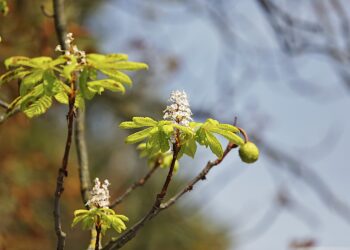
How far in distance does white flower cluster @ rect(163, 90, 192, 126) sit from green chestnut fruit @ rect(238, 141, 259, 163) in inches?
7.9

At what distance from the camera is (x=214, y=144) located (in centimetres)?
139

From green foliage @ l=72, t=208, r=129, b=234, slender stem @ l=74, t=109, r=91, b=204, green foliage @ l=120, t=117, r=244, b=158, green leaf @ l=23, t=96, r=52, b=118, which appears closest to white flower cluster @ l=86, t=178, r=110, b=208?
green foliage @ l=72, t=208, r=129, b=234

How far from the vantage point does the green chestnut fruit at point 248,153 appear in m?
1.47

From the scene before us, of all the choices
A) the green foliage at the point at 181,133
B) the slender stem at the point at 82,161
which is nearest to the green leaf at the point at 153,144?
A: the green foliage at the point at 181,133

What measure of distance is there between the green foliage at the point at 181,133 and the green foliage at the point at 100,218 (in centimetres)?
18

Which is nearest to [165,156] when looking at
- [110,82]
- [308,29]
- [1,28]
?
[110,82]

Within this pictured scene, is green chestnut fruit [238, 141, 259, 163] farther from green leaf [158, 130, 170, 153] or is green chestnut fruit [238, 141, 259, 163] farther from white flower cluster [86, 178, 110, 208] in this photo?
white flower cluster [86, 178, 110, 208]

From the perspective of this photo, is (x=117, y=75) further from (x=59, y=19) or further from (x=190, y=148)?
(x=59, y=19)

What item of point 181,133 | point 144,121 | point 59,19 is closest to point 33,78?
point 144,121

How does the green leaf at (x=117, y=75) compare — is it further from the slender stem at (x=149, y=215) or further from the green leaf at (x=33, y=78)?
the slender stem at (x=149, y=215)

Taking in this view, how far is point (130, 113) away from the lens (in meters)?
4.95

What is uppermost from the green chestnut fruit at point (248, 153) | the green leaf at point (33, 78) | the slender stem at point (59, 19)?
A: the slender stem at point (59, 19)

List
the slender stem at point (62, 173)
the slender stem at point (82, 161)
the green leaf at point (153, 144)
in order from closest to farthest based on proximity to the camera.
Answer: the slender stem at point (62, 173) → the green leaf at point (153, 144) → the slender stem at point (82, 161)

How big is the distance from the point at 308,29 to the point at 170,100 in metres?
3.87
